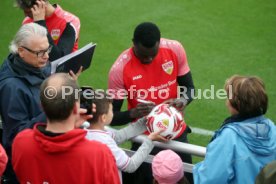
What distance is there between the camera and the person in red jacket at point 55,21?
14.8ft

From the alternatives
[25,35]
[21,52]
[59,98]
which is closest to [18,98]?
[21,52]

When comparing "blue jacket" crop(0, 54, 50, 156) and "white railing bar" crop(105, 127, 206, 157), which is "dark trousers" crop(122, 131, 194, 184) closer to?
"white railing bar" crop(105, 127, 206, 157)

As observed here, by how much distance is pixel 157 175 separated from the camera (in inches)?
121

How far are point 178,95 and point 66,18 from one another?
1.57m

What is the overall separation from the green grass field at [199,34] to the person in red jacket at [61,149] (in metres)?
3.23

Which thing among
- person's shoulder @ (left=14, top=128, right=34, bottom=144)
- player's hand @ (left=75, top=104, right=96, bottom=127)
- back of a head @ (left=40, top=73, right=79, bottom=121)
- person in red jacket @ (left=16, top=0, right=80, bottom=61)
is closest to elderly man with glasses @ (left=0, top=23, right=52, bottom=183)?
player's hand @ (left=75, top=104, right=96, bottom=127)

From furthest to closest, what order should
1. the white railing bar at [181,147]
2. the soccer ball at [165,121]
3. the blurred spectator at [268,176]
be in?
the soccer ball at [165,121] < the white railing bar at [181,147] < the blurred spectator at [268,176]

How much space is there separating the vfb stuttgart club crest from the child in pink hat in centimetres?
110

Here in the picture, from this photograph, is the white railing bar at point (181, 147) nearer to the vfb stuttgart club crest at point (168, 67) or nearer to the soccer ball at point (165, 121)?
the soccer ball at point (165, 121)

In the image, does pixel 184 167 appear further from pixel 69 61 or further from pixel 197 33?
pixel 197 33

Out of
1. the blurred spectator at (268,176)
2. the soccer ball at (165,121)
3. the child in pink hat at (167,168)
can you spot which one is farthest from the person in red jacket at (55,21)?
the blurred spectator at (268,176)

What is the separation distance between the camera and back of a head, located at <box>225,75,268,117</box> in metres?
2.84

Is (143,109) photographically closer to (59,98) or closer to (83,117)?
(83,117)

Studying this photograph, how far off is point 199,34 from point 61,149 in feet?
19.3
